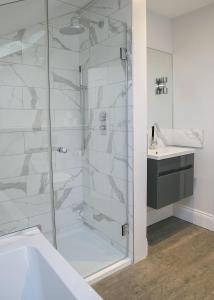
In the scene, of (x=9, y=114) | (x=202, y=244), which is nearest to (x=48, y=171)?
(x=9, y=114)

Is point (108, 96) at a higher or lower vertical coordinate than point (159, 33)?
lower

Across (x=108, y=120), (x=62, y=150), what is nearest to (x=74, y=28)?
(x=108, y=120)

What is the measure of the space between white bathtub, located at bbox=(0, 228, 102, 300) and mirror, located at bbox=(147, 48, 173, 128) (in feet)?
6.31

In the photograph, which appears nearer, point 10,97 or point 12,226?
point 12,226

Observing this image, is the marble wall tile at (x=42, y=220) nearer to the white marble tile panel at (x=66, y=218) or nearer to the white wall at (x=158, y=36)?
the white marble tile panel at (x=66, y=218)

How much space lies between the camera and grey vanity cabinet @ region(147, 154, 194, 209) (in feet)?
7.86

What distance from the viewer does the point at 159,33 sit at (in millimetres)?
2830

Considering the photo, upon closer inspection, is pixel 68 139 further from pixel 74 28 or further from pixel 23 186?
pixel 74 28

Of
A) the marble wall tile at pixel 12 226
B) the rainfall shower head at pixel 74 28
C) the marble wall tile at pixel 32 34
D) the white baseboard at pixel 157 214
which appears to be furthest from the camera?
the white baseboard at pixel 157 214

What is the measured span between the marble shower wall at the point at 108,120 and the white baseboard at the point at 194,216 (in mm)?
1074

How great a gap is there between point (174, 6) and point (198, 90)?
3.00ft

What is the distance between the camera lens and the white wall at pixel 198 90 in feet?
8.70

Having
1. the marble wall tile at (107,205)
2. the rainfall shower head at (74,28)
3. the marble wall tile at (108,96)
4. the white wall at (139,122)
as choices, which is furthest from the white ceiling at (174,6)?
the marble wall tile at (107,205)

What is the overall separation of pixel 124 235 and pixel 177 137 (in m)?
1.38
